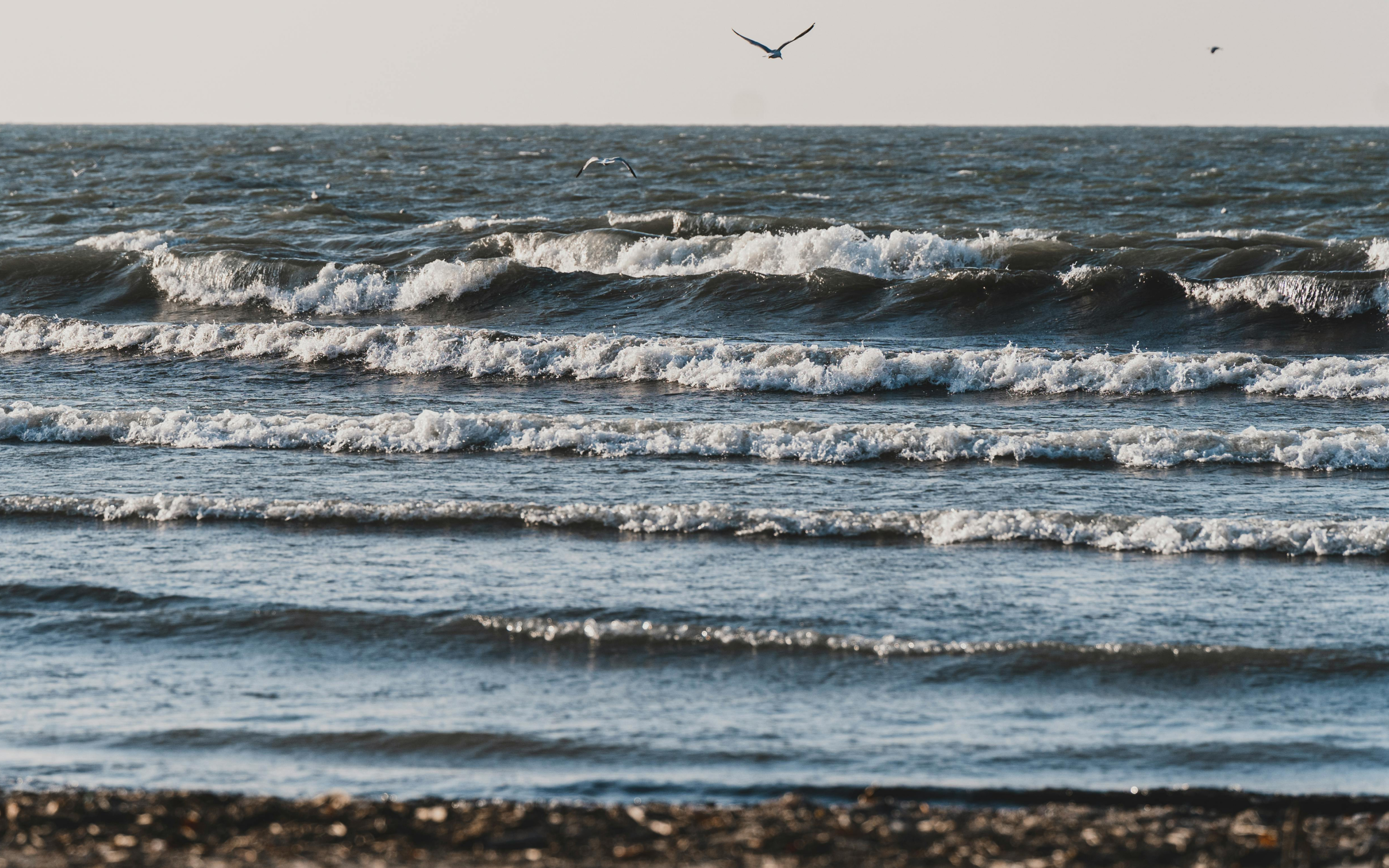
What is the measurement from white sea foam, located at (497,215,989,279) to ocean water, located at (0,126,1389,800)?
0.10m

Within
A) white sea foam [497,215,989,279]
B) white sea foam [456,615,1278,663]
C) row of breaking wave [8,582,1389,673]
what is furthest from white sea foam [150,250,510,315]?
white sea foam [456,615,1278,663]

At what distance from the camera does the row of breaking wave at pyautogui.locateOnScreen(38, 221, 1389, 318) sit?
2047cm

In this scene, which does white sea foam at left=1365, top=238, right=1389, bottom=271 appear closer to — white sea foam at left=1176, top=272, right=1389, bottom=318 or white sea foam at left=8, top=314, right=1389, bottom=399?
white sea foam at left=1176, top=272, right=1389, bottom=318

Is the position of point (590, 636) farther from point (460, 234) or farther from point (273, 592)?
point (460, 234)

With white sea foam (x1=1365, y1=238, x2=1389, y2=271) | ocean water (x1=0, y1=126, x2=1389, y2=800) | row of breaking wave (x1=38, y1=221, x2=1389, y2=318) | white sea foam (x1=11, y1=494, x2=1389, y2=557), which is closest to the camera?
ocean water (x1=0, y1=126, x2=1389, y2=800)

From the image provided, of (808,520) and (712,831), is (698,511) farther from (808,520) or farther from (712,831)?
(712,831)

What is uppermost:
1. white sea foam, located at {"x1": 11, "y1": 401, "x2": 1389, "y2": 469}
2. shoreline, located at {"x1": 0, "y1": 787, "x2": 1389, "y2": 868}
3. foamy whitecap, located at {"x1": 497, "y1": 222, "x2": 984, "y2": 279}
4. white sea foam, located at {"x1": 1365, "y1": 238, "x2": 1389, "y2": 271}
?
white sea foam, located at {"x1": 1365, "y1": 238, "x2": 1389, "y2": 271}

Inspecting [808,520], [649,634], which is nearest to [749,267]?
[808,520]

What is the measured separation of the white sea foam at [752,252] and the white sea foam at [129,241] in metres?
6.48

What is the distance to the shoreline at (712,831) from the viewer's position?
4.58 metres

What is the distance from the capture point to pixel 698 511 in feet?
30.6

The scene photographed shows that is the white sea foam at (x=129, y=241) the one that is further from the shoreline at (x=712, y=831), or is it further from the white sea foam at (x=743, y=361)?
the shoreline at (x=712, y=831)

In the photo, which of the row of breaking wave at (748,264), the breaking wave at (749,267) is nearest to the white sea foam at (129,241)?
the breaking wave at (749,267)

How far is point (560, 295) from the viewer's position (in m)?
21.0
